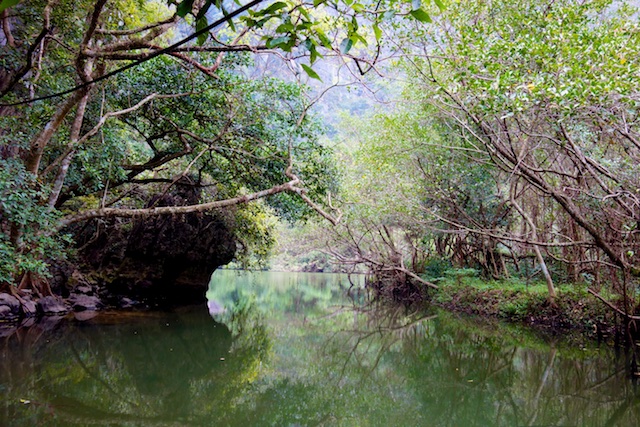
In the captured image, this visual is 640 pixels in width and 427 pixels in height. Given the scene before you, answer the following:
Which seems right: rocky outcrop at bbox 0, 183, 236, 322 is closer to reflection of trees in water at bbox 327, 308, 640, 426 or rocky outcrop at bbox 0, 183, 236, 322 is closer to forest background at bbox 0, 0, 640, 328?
forest background at bbox 0, 0, 640, 328

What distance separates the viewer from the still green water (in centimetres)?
399

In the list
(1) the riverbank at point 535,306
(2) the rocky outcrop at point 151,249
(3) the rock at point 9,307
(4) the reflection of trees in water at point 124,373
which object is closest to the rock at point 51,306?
(3) the rock at point 9,307

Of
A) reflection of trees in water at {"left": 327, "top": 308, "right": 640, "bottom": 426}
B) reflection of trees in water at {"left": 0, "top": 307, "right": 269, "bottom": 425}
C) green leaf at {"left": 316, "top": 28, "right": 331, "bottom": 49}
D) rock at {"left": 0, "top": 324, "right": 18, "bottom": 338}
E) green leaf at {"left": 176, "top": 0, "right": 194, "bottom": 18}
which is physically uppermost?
green leaf at {"left": 316, "top": 28, "right": 331, "bottom": 49}

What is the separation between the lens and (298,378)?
5.36 m

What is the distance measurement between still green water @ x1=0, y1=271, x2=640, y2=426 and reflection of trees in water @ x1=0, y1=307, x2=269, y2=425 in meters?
0.02

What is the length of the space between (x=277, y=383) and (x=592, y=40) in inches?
215

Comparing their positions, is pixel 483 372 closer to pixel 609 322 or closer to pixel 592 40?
pixel 609 322

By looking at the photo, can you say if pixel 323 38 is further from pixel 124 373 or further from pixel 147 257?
pixel 147 257

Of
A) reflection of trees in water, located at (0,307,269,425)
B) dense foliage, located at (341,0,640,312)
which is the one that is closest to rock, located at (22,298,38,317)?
reflection of trees in water, located at (0,307,269,425)

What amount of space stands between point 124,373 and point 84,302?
5704 mm

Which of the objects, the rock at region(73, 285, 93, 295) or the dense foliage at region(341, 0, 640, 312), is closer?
the dense foliage at region(341, 0, 640, 312)

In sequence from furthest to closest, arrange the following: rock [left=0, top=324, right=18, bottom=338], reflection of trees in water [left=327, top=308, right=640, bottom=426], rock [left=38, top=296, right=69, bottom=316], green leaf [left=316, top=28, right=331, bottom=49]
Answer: rock [left=38, top=296, right=69, bottom=316] → rock [left=0, top=324, right=18, bottom=338] → reflection of trees in water [left=327, top=308, right=640, bottom=426] → green leaf [left=316, top=28, right=331, bottom=49]

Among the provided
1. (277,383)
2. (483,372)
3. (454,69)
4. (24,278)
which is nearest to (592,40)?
(454,69)

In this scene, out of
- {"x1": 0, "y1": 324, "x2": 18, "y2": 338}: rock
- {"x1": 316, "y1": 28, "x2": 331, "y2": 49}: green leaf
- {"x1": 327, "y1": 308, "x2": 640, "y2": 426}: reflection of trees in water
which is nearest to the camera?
{"x1": 316, "y1": 28, "x2": 331, "y2": 49}: green leaf
